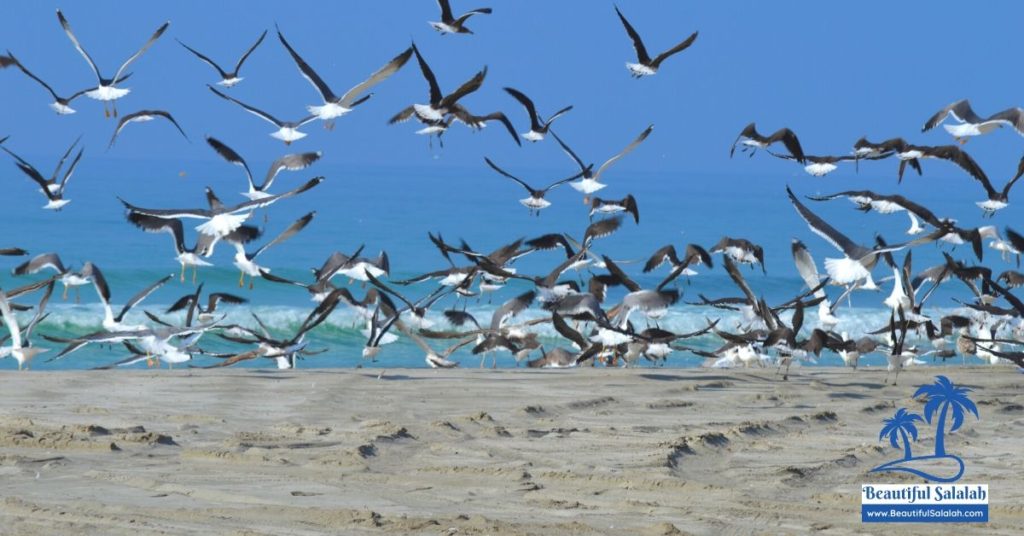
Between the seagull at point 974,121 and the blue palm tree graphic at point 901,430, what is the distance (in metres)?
4.72

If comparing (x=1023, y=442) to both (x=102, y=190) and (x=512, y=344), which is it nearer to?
(x=512, y=344)

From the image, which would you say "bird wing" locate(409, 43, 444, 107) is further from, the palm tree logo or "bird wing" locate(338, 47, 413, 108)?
the palm tree logo

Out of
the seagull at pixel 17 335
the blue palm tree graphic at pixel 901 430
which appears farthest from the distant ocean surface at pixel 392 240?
the blue palm tree graphic at pixel 901 430

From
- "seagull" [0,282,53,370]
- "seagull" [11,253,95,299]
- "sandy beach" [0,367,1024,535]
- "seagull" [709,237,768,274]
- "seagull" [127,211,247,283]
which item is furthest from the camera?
"seagull" [709,237,768,274]

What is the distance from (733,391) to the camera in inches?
488

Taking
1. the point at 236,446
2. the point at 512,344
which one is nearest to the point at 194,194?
the point at 512,344

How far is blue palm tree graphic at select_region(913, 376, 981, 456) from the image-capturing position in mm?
9387

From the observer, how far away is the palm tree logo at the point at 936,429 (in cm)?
853

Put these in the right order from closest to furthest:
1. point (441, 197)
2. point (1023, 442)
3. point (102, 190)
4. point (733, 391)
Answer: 1. point (1023, 442)
2. point (733, 391)
3. point (102, 190)
4. point (441, 197)

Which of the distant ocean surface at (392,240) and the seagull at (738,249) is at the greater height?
the seagull at (738,249)

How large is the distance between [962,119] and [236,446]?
9624mm

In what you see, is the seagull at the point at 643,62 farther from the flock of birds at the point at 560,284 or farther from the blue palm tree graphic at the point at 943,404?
the blue palm tree graphic at the point at 943,404

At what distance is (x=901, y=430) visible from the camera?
10.0m

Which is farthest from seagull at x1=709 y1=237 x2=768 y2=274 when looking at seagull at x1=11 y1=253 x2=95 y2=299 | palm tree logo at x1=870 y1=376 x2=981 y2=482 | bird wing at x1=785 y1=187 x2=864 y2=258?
seagull at x1=11 y1=253 x2=95 y2=299
